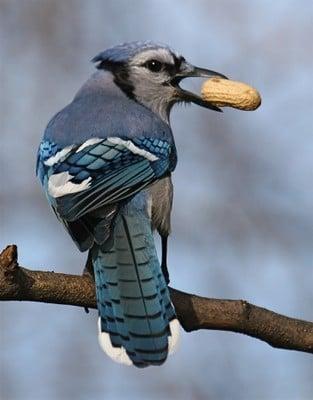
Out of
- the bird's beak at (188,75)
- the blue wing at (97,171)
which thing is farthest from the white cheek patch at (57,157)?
the bird's beak at (188,75)

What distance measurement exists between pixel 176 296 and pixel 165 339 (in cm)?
21

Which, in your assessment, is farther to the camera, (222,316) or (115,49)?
(115,49)

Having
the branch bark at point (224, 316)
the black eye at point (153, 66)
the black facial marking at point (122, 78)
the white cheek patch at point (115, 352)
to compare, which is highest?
the black eye at point (153, 66)

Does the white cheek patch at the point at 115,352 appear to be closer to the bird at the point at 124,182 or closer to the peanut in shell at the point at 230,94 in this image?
the bird at the point at 124,182

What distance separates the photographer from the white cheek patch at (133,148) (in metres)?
3.04

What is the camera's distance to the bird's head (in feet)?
11.5

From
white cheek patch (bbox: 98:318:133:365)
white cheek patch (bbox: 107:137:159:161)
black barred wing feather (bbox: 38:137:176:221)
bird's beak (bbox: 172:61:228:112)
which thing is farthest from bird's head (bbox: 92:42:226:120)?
white cheek patch (bbox: 98:318:133:365)

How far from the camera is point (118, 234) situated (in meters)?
2.81

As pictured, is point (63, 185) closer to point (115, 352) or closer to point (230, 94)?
point (115, 352)

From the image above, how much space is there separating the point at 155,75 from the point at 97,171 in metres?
0.78

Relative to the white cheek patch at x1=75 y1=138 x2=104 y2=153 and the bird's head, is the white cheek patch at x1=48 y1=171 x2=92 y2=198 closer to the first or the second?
the white cheek patch at x1=75 y1=138 x2=104 y2=153

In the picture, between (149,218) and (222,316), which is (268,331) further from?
(149,218)

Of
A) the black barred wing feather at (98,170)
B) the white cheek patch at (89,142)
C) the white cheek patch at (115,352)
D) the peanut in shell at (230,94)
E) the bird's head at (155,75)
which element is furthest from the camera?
the bird's head at (155,75)

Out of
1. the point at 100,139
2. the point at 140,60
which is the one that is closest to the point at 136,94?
the point at 140,60
